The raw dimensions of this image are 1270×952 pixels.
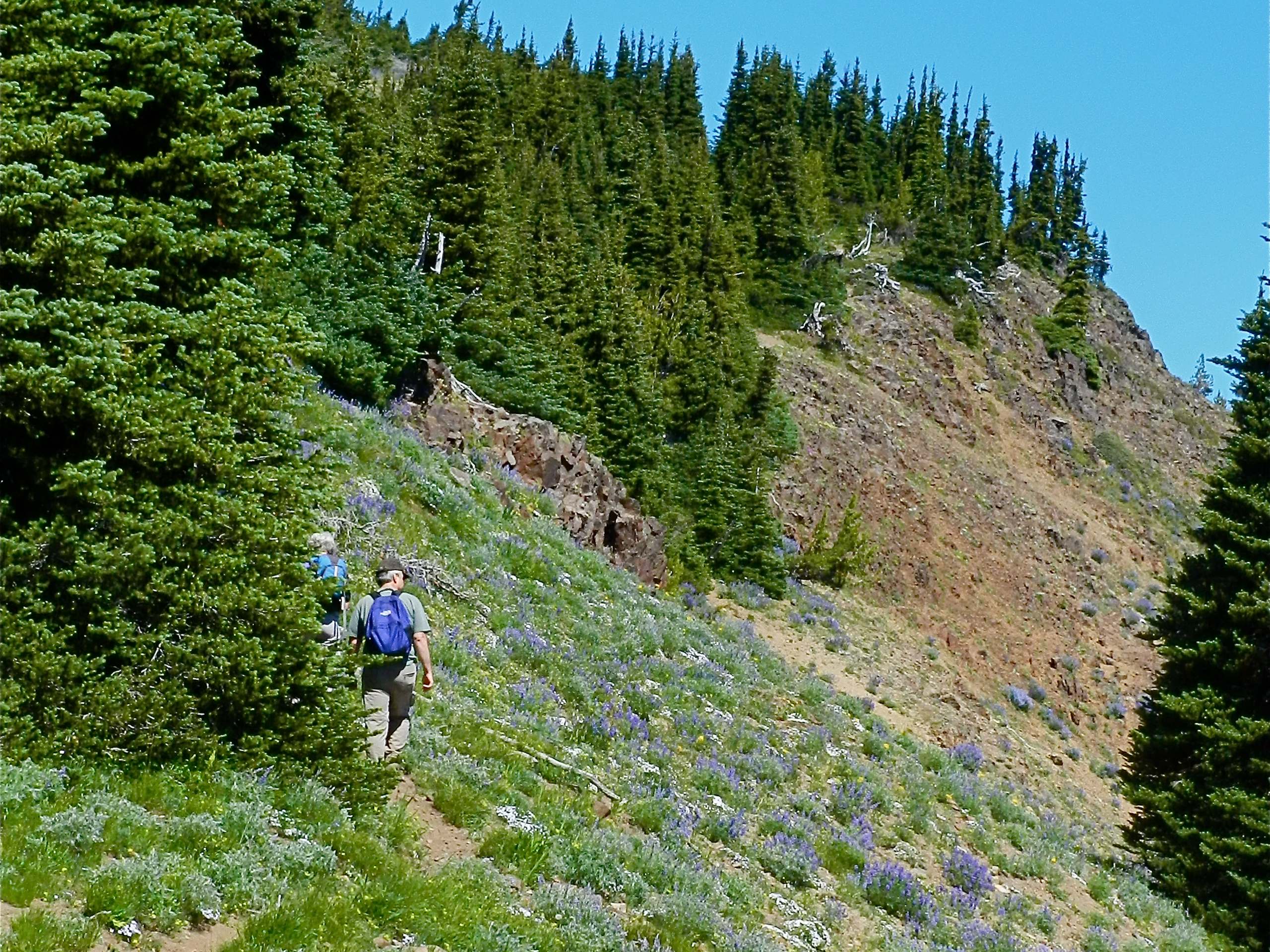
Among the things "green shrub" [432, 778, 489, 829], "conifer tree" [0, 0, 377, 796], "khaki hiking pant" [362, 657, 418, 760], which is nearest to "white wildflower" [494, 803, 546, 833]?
"green shrub" [432, 778, 489, 829]

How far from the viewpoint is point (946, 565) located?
141 feet

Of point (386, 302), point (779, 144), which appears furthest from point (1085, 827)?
point (779, 144)

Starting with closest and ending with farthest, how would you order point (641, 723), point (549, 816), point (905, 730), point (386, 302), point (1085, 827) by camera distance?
point (549, 816) < point (641, 723) < point (1085, 827) < point (905, 730) < point (386, 302)

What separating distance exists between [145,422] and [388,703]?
3.23 meters

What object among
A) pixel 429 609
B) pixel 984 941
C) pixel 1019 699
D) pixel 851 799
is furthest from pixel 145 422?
pixel 1019 699

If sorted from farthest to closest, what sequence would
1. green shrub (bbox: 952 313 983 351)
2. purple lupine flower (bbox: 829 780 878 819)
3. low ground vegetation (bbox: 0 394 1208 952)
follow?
green shrub (bbox: 952 313 983 351) → purple lupine flower (bbox: 829 780 878 819) → low ground vegetation (bbox: 0 394 1208 952)

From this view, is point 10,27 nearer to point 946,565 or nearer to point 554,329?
point 554,329

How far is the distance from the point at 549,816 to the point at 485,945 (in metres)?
2.84

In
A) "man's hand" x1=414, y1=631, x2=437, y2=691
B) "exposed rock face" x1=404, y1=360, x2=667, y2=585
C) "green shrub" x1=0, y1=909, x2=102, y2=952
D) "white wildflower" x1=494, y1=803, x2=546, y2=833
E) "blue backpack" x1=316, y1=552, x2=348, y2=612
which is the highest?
"exposed rock face" x1=404, y1=360, x2=667, y2=585

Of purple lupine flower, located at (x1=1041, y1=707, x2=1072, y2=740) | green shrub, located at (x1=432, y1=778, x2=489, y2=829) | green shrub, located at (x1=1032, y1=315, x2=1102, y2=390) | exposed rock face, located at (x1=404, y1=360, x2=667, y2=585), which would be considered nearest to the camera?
green shrub, located at (x1=432, y1=778, x2=489, y2=829)

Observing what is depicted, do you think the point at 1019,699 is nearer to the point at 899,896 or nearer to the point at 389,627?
the point at 899,896

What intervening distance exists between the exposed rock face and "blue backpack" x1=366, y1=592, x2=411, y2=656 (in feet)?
55.6

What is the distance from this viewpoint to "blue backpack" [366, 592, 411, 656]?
8195 millimetres

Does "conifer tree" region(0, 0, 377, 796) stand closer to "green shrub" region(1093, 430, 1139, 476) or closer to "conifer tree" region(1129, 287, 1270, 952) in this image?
"conifer tree" region(1129, 287, 1270, 952)
